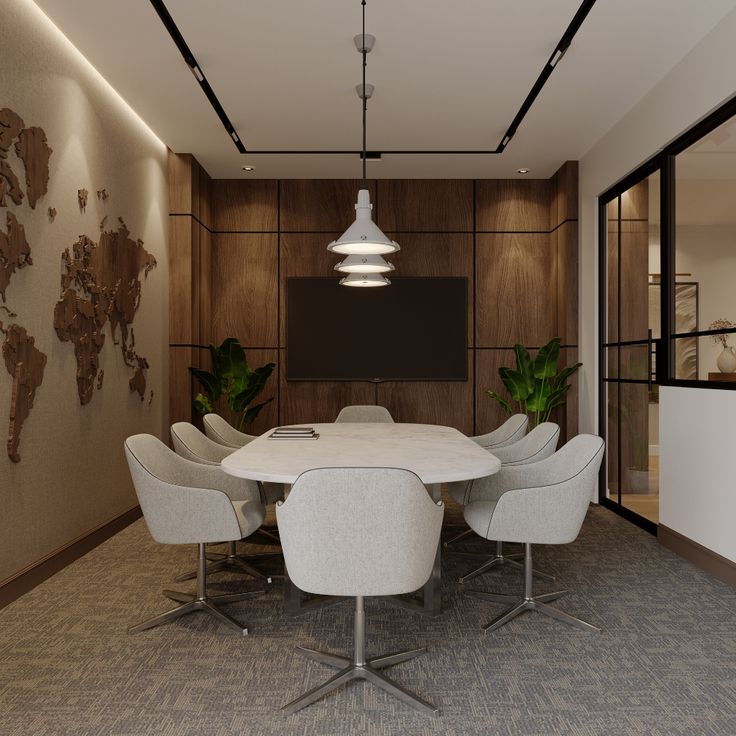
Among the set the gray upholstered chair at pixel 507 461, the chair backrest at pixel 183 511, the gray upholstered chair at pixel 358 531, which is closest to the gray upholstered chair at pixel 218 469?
the chair backrest at pixel 183 511

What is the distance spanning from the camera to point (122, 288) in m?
4.87

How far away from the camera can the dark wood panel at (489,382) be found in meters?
6.76

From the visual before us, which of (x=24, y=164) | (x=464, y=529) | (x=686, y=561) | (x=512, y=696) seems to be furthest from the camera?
(x=464, y=529)

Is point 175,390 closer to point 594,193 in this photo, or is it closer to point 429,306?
point 429,306

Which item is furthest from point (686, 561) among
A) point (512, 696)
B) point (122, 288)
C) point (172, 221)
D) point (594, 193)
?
Answer: point (172, 221)

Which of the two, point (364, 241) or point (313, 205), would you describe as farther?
point (313, 205)

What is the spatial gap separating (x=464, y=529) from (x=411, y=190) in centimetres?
374

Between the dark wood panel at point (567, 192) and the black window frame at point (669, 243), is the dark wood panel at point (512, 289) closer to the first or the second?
the dark wood panel at point (567, 192)

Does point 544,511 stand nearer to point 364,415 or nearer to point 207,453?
point 207,453

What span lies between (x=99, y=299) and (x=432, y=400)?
3.58 m

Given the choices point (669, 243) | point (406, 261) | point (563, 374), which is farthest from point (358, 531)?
point (406, 261)

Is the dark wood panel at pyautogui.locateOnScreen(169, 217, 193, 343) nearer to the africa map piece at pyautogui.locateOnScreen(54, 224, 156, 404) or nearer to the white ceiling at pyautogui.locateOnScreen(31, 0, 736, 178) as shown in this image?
the africa map piece at pyautogui.locateOnScreen(54, 224, 156, 404)

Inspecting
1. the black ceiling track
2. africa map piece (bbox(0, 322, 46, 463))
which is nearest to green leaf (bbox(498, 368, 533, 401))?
the black ceiling track

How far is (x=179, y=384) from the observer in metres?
6.02
